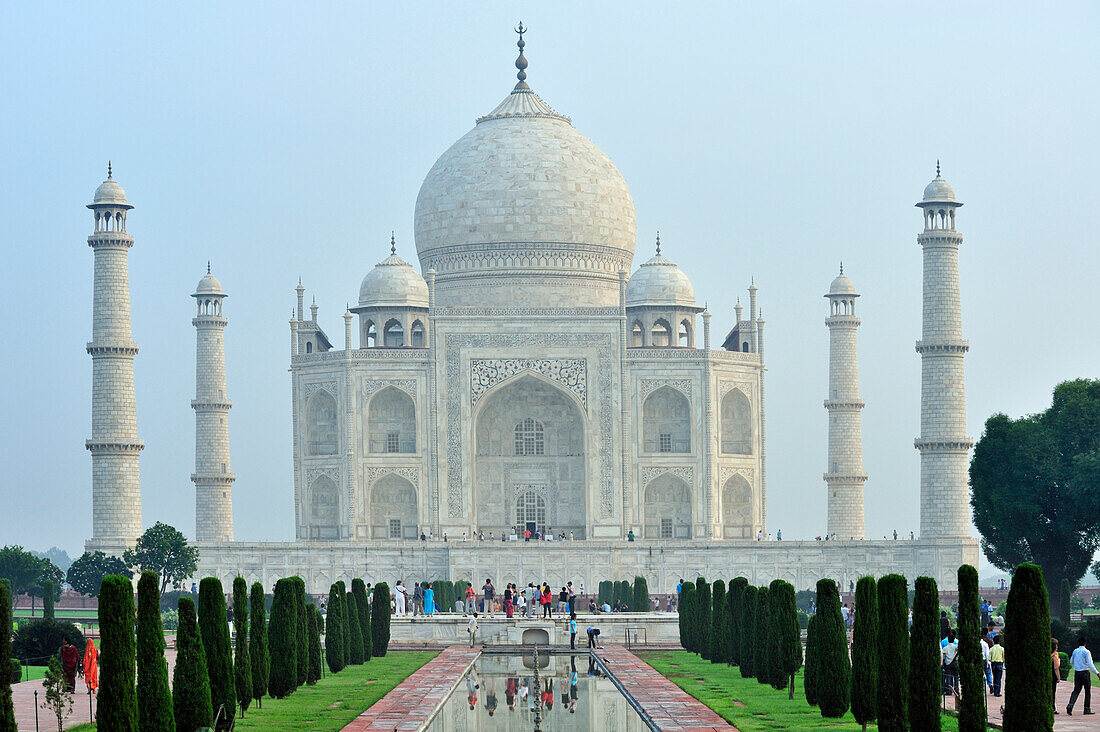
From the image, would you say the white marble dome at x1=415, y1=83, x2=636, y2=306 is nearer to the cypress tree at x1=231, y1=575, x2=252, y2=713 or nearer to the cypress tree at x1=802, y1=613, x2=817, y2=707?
the cypress tree at x1=231, y1=575, x2=252, y2=713

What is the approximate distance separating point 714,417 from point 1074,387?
959 centimetres

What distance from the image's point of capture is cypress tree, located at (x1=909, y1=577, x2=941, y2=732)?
1359 cm

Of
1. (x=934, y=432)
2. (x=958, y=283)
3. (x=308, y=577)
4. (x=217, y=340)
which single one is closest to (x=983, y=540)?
(x=934, y=432)

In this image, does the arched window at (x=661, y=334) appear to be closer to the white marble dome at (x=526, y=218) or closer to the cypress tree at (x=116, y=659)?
the white marble dome at (x=526, y=218)

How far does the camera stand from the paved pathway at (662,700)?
1542 cm

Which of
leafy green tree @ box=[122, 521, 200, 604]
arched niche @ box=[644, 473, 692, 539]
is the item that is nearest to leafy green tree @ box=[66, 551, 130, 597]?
leafy green tree @ box=[122, 521, 200, 604]

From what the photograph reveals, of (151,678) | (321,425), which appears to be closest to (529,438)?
(321,425)

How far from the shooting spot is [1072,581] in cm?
3028

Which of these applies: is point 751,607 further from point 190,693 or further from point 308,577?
point 308,577

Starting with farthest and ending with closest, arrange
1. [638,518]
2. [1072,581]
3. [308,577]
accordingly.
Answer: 1. [638,518]
2. [308,577]
3. [1072,581]

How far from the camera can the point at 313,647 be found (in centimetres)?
2028

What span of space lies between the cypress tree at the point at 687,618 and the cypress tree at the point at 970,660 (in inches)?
451

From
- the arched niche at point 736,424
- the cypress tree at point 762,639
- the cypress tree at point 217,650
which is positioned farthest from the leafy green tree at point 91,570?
the cypress tree at point 217,650

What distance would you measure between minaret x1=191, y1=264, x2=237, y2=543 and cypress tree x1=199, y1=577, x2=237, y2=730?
24040mm
